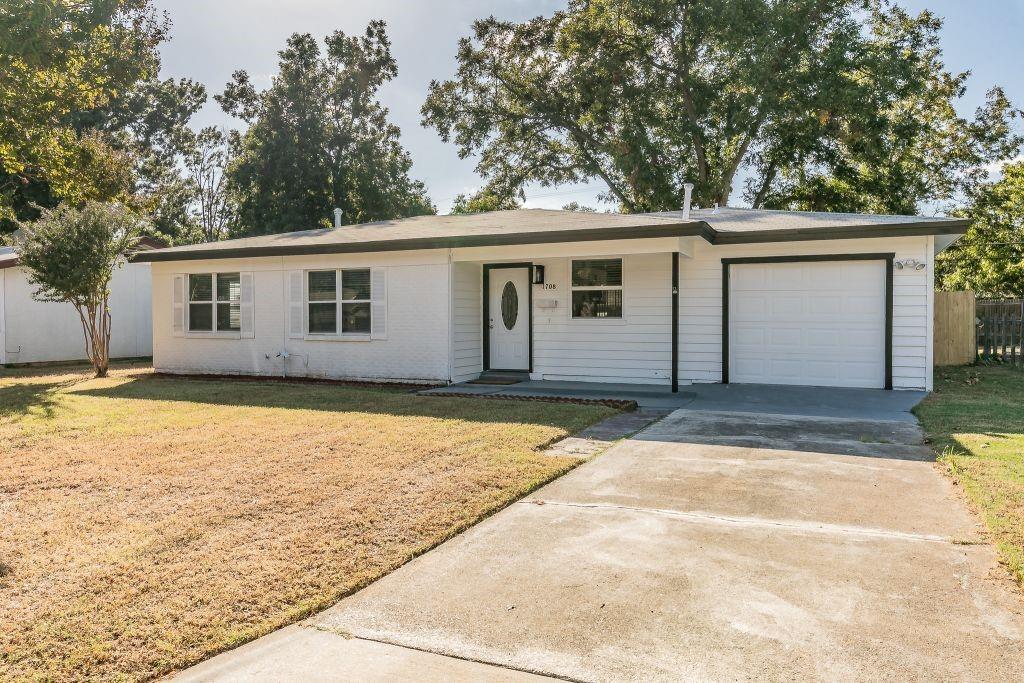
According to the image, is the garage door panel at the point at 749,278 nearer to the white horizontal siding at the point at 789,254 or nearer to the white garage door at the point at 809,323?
the white garage door at the point at 809,323

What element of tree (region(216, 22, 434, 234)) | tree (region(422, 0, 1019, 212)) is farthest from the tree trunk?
tree (region(216, 22, 434, 234))

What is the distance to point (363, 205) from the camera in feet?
103

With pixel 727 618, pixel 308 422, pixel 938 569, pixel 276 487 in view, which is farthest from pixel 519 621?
pixel 308 422

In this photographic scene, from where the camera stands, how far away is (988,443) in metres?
6.49

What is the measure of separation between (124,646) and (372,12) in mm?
31327

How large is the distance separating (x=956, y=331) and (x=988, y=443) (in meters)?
9.15

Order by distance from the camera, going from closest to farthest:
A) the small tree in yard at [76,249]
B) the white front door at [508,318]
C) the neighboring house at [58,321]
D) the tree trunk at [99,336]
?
the white front door at [508,318], the small tree in yard at [76,249], the tree trunk at [99,336], the neighboring house at [58,321]

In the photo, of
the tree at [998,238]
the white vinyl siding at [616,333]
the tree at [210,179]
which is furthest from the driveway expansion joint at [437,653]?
the tree at [210,179]

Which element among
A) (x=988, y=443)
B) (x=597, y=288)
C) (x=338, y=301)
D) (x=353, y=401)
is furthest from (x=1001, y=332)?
(x=338, y=301)

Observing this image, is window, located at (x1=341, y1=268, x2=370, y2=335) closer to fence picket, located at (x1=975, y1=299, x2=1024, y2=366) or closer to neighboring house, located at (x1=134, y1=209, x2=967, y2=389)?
neighboring house, located at (x1=134, y1=209, x2=967, y2=389)

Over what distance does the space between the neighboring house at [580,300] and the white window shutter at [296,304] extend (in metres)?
0.03

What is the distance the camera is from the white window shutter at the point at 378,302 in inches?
486

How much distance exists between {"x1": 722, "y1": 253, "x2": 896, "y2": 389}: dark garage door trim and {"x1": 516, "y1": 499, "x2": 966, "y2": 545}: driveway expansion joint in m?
7.28

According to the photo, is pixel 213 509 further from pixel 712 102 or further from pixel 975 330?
pixel 712 102
